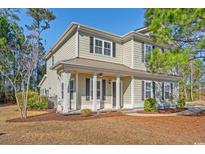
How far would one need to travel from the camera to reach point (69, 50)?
15711 mm

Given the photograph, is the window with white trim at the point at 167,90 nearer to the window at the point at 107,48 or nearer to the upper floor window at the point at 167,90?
the upper floor window at the point at 167,90

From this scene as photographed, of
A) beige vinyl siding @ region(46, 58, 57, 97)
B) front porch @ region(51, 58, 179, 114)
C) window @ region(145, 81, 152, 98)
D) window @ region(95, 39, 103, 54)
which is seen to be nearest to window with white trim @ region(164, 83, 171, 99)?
front porch @ region(51, 58, 179, 114)

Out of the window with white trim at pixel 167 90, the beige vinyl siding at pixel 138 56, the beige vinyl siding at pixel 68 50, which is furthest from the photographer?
the window with white trim at pixel 167 90

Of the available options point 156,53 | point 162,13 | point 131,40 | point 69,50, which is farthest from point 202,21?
point 69,50

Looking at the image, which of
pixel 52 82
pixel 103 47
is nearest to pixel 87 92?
pixel 103 47

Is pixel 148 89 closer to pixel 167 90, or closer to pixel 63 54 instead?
pixel 167 90

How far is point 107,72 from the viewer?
13.7m

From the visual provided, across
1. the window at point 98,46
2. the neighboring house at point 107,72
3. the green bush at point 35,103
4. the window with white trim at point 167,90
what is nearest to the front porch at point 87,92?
the neighboring house at point 107,72

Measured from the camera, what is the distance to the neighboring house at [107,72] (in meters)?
14.0

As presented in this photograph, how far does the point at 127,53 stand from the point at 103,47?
2196 millimetres

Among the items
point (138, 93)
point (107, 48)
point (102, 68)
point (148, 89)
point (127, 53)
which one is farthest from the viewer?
point (148, 89)

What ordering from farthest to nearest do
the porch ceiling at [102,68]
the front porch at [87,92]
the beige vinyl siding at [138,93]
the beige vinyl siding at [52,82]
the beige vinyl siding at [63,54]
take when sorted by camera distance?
the beige vinyl siding at [52,82] < the beige vinyl siding at [138,93] < the beige vinyl siding at [63,54] < the front porch at [87,92] < the porch ceiling at [102,68]

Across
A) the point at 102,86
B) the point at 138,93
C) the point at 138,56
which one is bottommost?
the point at 138,93

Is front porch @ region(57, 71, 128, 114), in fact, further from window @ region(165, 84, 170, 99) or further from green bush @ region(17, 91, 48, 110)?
window @ region(165, 84, 170, 99)
